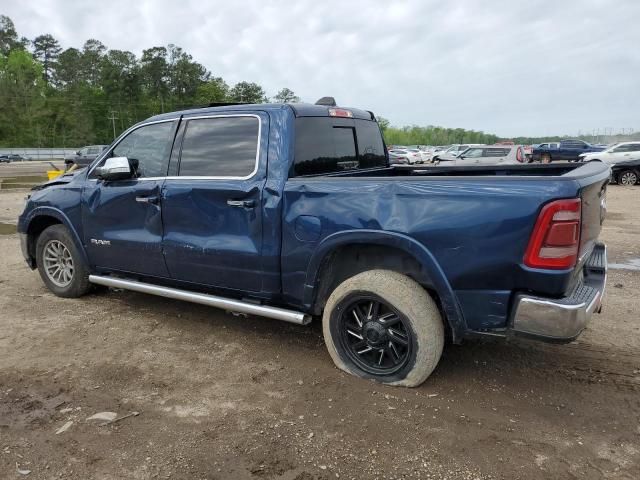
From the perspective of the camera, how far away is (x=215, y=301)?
13.2 ft

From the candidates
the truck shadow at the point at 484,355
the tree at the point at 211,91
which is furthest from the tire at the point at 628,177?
the tree at the point at 211,91

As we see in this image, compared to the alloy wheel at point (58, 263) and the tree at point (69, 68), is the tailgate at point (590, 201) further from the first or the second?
the tree at point (69, 68)

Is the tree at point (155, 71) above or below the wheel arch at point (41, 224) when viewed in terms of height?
above

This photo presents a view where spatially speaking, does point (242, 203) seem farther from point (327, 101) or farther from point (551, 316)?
point (551, 316)

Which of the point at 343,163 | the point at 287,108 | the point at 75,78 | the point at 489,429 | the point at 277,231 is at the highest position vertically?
the point at 75,78

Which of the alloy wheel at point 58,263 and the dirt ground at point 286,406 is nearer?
the dirt ground at point 286,406

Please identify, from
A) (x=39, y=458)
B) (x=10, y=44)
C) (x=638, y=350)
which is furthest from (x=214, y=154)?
(x=10, y=44)

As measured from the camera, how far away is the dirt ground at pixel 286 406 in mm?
2672

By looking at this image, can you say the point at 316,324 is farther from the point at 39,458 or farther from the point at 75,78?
the point at 75,78

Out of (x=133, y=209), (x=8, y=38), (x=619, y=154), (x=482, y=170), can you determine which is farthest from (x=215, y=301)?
(x=8, y=38)

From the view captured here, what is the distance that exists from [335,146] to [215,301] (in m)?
1.60

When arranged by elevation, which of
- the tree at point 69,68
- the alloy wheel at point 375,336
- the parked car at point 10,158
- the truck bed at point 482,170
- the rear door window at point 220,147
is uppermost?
the tree at point 69,68

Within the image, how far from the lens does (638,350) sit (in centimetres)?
399

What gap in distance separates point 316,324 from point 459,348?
4.21 ft
